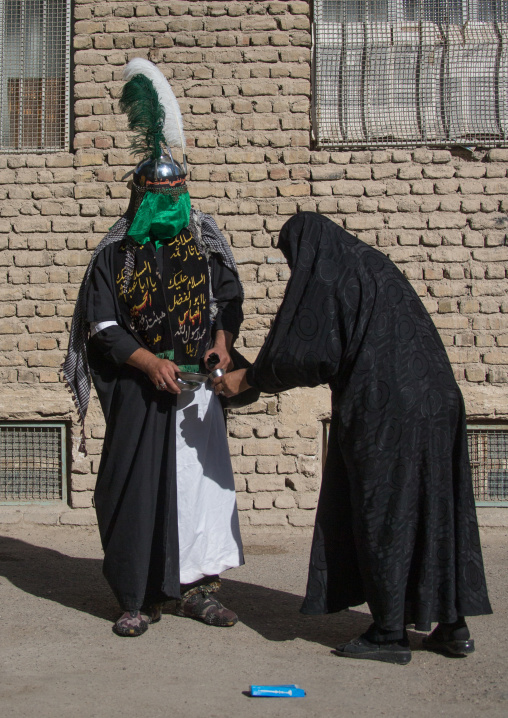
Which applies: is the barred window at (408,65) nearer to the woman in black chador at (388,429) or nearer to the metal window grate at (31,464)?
the woman in black chador at (388,429)

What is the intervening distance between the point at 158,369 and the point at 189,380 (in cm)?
14

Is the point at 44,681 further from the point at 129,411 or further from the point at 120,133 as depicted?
the point at 120,133

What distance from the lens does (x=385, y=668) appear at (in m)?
2.91

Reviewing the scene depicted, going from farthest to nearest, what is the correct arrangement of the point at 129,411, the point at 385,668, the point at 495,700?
the point at 129,411, the point at 385,668, the point at 495,700

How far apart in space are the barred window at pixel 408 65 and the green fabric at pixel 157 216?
236 cm

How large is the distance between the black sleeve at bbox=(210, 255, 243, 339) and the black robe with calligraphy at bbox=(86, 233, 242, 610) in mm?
71

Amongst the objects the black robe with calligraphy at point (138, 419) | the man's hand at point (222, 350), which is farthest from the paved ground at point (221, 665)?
the man's hand at point (222, 350)

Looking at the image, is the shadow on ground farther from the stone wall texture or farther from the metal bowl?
the metal bowl

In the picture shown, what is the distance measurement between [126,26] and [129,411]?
10.5ft

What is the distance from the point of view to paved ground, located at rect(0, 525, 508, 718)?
262 centimetres

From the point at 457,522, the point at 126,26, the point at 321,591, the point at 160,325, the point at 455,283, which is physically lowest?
the point at 321,591

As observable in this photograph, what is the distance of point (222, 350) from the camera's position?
3.56 meters

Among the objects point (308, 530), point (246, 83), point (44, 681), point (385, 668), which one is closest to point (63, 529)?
point (308, 530)

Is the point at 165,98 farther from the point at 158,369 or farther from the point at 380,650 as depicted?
the point at 380,650
